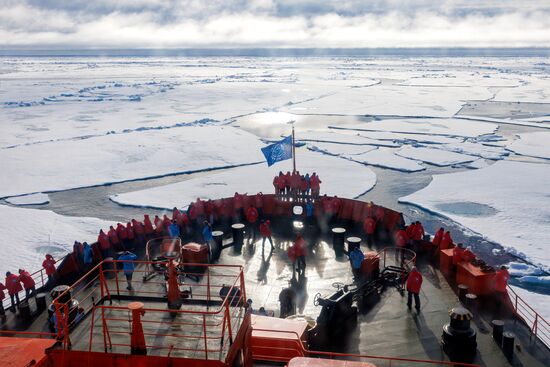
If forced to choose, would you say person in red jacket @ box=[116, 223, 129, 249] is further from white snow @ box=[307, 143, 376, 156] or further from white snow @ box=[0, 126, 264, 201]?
white snow @ box=[307, 143, 376, 156]

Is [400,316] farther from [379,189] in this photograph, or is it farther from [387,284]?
[379,189]

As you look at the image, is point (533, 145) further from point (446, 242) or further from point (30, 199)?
point (30, 199)

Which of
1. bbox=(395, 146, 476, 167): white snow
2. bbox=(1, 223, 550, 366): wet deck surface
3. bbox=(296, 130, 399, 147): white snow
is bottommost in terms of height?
bbox=(395, 146, 476, 167): white snow

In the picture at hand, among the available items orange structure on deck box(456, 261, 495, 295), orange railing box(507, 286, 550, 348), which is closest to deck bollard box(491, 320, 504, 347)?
orange railing box(507, 286, 550, 348)

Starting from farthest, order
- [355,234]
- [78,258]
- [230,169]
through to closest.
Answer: [230,169] < [355,234] < [78,258]

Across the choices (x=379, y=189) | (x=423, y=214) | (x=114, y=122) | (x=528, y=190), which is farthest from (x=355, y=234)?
(x=114, y=122)

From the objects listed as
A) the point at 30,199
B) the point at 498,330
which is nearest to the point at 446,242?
the point at 498,330
